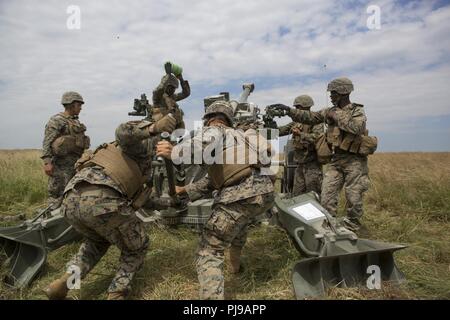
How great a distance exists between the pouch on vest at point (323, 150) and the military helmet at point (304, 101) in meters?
0.91

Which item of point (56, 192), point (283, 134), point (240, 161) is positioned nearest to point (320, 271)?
point (240, 161)

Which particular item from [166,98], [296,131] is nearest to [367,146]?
[296,131]

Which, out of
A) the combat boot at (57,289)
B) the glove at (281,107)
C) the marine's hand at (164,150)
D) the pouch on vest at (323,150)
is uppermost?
the glove at (281,107)

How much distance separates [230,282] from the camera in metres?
3.94

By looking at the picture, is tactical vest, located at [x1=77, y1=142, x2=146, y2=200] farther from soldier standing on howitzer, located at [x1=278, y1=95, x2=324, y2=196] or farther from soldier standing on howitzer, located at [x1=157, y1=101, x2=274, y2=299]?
soldier standing on howitzer, located at [x1=278, y1=95, x2=324, y2=196]

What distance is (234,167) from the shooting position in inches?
139

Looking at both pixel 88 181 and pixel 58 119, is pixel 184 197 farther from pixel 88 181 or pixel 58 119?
pixel 58 119

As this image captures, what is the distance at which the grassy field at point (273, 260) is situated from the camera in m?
3.61

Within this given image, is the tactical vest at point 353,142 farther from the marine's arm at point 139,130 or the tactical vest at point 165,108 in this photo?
the marine's arm at point 139,130

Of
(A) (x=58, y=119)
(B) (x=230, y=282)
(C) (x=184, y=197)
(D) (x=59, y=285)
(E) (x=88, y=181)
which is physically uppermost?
(A) (x=58, y=119)

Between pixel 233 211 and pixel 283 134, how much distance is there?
13.1 ft

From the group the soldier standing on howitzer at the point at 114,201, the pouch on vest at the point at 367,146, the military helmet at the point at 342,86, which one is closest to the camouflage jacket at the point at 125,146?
the soldier standing on howitzer at the point at 114,201

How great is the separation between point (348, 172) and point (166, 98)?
9.89ft

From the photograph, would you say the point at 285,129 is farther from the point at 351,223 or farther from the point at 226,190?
the point at 226,190
